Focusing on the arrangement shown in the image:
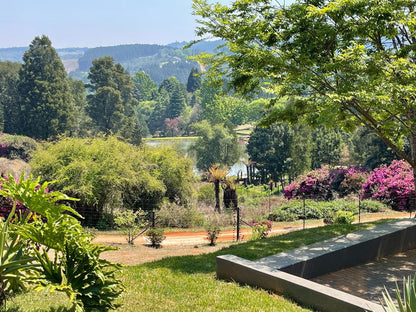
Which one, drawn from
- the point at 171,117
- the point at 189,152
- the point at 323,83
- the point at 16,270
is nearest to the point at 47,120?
the point at 189,152

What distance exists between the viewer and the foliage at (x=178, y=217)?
70.5 feet

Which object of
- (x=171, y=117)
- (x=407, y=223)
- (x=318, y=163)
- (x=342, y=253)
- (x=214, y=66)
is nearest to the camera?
(x=342, y=253)

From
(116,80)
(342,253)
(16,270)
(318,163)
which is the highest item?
(116,80)

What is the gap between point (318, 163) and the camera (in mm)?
44125

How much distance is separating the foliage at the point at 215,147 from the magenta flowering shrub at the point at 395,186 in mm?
30605

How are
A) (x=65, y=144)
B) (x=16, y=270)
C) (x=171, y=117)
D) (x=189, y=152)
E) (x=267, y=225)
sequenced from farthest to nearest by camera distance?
(x=171, y=117)
(x=189, y=152)
(x=65, y=144)
(x=267, y=225)
(x=16, y=270)

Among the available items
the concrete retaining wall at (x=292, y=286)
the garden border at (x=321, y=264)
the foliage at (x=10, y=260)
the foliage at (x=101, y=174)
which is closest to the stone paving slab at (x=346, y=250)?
the garden border at (x=321, y=264)

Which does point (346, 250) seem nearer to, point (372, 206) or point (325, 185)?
point (372, 206)

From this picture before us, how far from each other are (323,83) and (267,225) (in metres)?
6.37

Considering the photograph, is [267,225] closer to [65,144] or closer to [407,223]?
[407,223]

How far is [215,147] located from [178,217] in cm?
3249

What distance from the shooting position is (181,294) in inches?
234

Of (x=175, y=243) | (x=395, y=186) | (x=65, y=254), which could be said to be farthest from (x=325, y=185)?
(x=65, y=254)

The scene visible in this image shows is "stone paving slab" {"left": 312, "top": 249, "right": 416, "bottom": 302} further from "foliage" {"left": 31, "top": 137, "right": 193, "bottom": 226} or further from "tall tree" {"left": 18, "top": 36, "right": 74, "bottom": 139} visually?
"tall tree" {"left": 18, "top": 36, "right": 74, "bottom": 139}
